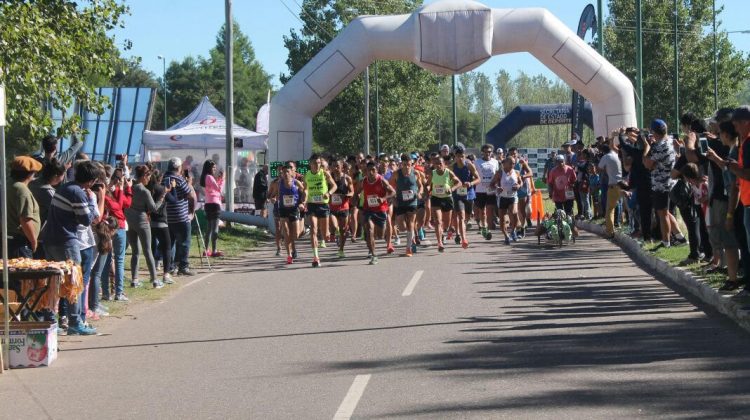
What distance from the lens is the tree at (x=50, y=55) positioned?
16.5 meters

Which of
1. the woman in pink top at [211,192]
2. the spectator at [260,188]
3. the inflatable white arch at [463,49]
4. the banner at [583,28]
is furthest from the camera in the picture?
the banner at [583,28]

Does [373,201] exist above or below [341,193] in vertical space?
below

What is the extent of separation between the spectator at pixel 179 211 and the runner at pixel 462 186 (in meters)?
6.05

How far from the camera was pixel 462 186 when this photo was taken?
22438 mm

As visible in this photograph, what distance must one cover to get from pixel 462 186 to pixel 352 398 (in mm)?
14830

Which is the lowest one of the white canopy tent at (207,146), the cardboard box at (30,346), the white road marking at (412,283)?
Result: the cardboard box at (30,346)

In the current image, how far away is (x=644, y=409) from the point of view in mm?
7121

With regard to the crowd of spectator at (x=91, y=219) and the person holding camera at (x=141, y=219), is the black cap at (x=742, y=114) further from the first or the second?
the person holding camera at (x=141, y=219)

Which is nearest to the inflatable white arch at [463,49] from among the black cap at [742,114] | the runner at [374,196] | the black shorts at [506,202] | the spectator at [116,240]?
the black shorts at [506,202]

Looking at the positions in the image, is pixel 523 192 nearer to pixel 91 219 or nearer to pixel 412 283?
pixel 412 283

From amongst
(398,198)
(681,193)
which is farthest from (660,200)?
(398,198)

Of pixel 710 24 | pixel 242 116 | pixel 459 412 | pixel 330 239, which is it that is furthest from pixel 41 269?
pixel 242 116

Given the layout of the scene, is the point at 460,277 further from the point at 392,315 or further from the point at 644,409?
the point at 644,409

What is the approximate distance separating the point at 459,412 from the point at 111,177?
29.2ft
